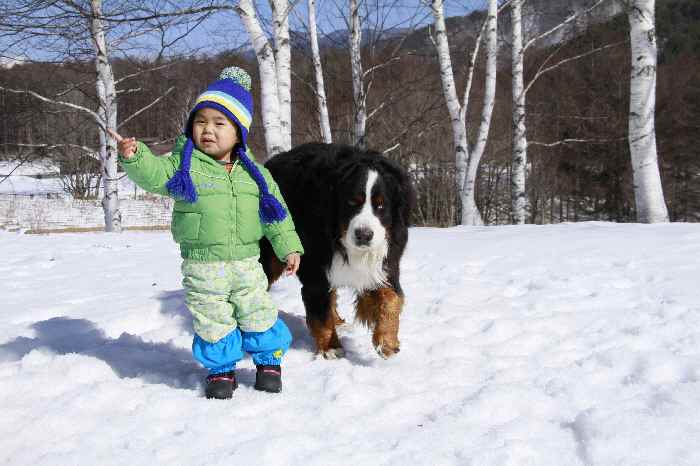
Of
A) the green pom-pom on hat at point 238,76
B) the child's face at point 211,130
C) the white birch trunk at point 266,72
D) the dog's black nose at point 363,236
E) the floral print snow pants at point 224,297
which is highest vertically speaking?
the white birch trunk at point 266,72

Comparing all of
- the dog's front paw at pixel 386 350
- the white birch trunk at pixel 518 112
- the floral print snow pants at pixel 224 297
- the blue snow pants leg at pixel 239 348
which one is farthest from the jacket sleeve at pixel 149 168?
the white birch trunk at pixel 518 112

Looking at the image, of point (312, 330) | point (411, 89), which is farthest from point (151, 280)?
point (411, 89)

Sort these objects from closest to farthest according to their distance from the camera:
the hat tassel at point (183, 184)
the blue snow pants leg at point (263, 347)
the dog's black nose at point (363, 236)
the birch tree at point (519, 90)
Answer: the hat tassel at point (183, 184), the blue snow pants leg at point (263, 347), the dog's black nose at point (363, 236), the birch tree at point (519, 90)

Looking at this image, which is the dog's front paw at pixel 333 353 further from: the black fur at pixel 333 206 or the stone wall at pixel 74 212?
the stone wall at pixel 74 212

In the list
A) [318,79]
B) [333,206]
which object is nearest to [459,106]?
[318,79]

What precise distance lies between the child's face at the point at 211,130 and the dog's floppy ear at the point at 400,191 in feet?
3.04

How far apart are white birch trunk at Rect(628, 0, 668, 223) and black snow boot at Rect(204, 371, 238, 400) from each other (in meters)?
7.46

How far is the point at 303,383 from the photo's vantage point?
2449mm

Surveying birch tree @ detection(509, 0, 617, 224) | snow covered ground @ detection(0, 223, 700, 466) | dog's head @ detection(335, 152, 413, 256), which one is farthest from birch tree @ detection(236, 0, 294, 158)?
birch tree @ detection(509, 0, 617, 224)

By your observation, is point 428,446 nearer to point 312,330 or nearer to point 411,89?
point 312,330

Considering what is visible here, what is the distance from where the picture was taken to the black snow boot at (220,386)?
2.25 metres

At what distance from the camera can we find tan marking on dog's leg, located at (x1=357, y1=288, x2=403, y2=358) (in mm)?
2789

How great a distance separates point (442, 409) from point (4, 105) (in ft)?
47.9

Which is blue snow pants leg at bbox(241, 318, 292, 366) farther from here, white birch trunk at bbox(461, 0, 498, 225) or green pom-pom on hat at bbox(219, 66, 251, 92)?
white birch trunk at bbox(461, 0, 498, 225)
